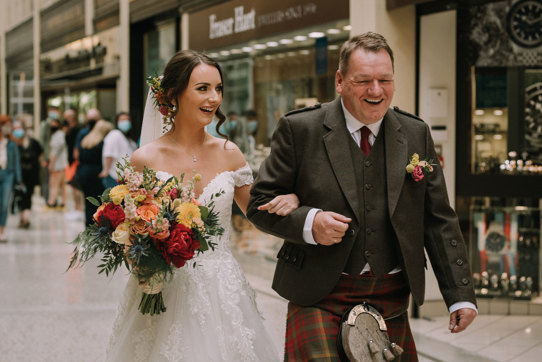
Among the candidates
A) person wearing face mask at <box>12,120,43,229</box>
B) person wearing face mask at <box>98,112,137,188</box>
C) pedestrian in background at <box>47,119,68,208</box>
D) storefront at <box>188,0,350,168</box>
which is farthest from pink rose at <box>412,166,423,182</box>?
pedestrian in background at <box>47,119,68,208</box>

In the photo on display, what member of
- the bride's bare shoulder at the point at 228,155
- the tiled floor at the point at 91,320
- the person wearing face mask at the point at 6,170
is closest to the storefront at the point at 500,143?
the tiled floor at the point at 91,320

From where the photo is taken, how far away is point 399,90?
7891 mm

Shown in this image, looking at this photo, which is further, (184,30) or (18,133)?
(18,133)

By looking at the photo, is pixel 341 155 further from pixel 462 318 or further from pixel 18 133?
pixel 18 133

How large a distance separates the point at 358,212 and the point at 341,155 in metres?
0.24

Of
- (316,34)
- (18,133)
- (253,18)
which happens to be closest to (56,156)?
(18,133)

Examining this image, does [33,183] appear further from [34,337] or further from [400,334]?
[400,334]

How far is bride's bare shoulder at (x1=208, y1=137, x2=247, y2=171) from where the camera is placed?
4770 mm

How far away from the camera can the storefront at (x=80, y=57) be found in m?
16.7

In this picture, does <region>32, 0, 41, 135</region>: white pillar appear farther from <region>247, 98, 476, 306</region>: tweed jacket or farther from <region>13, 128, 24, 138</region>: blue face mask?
<region>247, 98, 476, 306</region>: tweed jacket

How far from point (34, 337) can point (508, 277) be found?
4.31 meters

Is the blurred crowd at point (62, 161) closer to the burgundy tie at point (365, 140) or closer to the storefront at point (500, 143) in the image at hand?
the storefront at point (500, 143)

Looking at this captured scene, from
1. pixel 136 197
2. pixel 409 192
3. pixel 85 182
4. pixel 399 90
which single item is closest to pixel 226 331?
pixel 136 197

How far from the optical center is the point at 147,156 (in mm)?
4633
